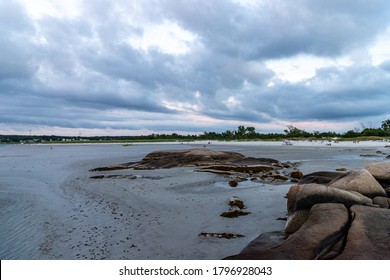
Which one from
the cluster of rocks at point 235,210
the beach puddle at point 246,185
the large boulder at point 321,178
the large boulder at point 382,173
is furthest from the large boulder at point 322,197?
the beach puddle at point 246,185

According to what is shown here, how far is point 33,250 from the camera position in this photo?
32.3 feet

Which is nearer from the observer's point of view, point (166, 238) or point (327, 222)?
point (327, 222)

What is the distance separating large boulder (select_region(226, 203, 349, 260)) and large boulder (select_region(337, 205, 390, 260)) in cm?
33

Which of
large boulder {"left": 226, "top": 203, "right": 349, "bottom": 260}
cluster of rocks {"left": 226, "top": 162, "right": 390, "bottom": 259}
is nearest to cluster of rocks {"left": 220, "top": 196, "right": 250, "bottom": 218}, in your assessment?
cluster of rocks {"left": 226, "top": 162, "right": 390, "bottom": 259}

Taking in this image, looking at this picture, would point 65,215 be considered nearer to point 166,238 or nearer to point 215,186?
point 166,238

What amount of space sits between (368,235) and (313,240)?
156 centimetres

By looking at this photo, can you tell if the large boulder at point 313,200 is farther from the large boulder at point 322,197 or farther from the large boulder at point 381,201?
the large boulder at point 381,201

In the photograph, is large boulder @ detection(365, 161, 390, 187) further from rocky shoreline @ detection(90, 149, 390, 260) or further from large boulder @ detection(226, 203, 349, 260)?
large boulder @ detection(226, 203, 349, 260)

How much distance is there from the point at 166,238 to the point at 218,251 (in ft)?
7.64

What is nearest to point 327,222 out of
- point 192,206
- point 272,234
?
point 272,234

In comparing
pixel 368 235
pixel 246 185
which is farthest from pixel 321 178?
pixel 368 235

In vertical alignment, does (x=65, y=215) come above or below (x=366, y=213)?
below

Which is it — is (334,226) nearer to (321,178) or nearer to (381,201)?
Result: (381,201)
